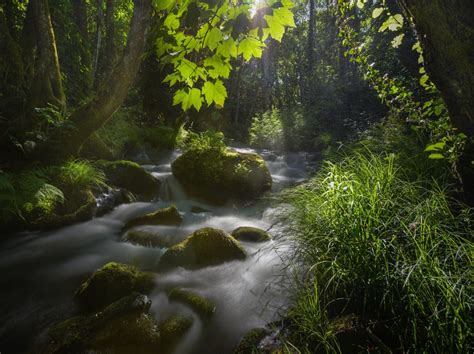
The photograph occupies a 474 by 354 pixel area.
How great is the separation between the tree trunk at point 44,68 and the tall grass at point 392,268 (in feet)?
22.7

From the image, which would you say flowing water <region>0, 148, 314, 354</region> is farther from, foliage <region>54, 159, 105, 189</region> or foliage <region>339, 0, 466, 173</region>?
foliage <region>339, 0, 466, 173</region>

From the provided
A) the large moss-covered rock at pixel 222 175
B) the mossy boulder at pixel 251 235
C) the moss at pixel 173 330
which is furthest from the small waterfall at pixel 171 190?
the moss at pixel 173 330

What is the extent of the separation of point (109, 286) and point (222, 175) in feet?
A: 14.9

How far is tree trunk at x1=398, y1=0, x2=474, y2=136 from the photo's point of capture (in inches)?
54.6

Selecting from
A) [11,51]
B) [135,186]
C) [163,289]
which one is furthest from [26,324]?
[11,51]

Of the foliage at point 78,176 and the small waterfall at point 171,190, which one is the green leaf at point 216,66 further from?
the small waterfall at point 171,190

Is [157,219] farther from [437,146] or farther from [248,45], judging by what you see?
[437,146]

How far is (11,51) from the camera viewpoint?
22.7 feet

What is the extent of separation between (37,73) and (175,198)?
4.44 meters

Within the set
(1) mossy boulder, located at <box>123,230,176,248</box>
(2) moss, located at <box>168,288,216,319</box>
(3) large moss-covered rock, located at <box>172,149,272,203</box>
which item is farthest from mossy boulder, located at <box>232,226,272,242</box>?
(3) large moss-covered rock, located at <box>172,149,272,203</box>

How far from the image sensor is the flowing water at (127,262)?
2879mm

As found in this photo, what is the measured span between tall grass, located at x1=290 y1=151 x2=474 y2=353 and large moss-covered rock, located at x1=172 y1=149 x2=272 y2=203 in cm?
435

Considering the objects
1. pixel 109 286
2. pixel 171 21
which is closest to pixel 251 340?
pixel 109 286

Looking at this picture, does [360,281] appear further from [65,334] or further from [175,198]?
[175,198]
